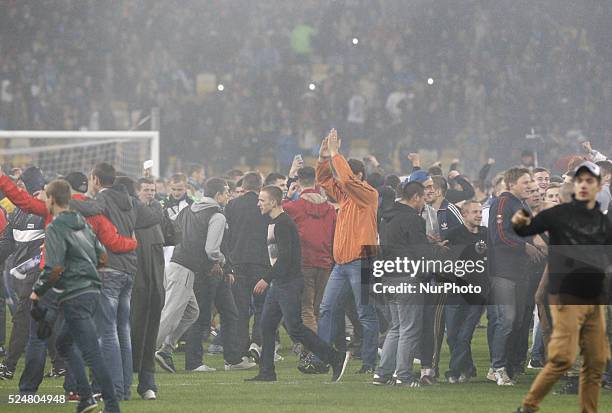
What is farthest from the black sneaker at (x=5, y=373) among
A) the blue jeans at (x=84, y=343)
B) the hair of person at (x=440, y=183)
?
the hair of person at (x=440, y=183)

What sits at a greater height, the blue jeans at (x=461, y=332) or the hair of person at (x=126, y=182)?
the hair of person at (x=126, y=182)

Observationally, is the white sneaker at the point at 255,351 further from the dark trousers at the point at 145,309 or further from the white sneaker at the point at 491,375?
the white sneaker at the point at 491,375

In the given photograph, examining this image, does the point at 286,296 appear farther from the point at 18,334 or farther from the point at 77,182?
the point at 18,334

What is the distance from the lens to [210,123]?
92.8 ft

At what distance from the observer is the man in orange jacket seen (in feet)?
37.6

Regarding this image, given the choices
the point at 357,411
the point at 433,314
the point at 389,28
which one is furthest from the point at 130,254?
the point at 389,28

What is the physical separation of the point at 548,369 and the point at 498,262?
3.03 metres

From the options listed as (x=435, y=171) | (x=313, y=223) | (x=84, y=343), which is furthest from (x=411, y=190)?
(x=435, y=171)

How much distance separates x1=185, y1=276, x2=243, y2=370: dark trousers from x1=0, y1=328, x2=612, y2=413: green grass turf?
436 mm

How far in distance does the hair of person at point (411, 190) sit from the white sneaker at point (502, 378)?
1616 mm

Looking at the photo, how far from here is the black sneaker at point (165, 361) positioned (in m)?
12.4

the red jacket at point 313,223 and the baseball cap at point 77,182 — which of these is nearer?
the baseball cap at point 77,182

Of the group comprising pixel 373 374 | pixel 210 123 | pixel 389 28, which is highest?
pixel 389 28

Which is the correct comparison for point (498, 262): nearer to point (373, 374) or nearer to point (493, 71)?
point (373, 374)
